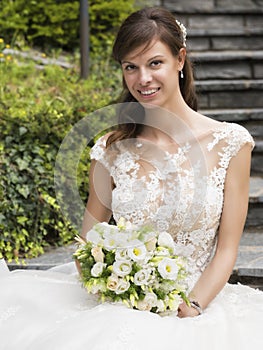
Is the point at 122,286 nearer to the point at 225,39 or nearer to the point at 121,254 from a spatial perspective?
the point at 121,254

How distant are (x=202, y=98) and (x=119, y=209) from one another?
2.74 metres

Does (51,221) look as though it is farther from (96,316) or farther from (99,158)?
(96,316)

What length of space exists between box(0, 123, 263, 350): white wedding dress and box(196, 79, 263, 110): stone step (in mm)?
2572

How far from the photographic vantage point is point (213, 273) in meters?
2.79

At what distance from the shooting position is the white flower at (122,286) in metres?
2.37

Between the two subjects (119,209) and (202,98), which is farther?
(202,98)

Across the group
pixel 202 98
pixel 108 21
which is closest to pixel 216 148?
pixel 202 98

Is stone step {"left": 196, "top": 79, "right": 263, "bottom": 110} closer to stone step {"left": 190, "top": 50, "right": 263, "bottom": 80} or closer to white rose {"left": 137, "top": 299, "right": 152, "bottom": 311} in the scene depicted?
stone step {"left": 190, "top": 50, "right": 263, "bottom": 80}

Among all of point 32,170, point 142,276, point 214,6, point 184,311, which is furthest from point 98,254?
point 214,6

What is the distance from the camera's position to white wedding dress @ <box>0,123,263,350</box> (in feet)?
7.46

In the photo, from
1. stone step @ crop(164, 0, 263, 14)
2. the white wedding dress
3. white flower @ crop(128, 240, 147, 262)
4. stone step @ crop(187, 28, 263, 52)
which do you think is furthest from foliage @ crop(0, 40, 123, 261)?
stone step @ crop(164, 0, 263, 14)

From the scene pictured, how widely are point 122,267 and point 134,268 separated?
0.14 feet

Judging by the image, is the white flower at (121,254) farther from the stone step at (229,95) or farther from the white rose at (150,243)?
the stone step at (229,95)

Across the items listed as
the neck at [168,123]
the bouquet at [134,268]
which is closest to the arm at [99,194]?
the neck at [168,123]
